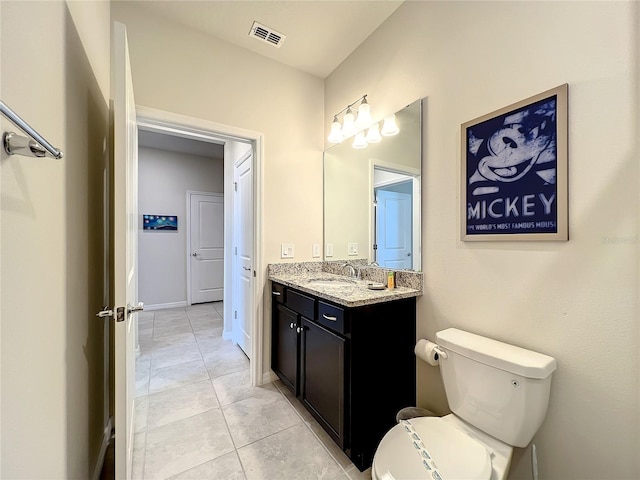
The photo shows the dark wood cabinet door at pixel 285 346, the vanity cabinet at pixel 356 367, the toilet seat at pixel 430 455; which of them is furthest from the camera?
the dark wood cabinet door at pixel 285 346

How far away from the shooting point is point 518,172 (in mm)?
1202

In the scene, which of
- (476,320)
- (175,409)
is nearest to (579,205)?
(476,320)

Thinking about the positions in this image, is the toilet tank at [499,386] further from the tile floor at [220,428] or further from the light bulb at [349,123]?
the light bulb at [349,123]

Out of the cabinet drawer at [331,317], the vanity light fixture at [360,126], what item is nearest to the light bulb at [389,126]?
the vanity light fixture at [360,126]

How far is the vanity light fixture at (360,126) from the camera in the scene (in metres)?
1.87

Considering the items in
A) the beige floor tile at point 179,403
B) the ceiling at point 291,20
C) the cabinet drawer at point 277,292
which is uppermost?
the ceiling at point 291,20

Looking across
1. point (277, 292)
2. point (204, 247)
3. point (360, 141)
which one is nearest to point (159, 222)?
point (204, 247)

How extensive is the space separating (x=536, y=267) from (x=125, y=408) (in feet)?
5.92

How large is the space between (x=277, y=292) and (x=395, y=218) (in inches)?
41.8

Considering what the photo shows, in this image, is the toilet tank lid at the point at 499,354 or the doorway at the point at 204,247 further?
the doorway at the point at 204,247

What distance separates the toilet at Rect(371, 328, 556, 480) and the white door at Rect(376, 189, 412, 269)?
28.0 inches

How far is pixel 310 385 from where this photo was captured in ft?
5.71

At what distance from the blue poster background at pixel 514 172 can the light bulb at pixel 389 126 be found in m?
0.54

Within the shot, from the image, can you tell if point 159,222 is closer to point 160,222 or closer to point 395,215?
point 160,222
